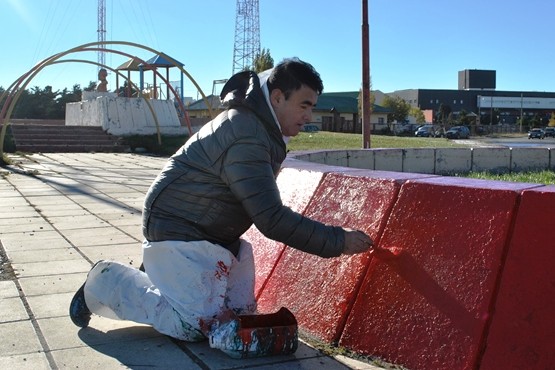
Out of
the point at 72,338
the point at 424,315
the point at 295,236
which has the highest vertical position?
the point at 295,236

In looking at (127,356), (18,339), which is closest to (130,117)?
(18,339)

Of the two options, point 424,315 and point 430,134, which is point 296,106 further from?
point 430,134

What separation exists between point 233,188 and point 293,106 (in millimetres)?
509

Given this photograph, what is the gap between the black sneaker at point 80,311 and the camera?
137 inches

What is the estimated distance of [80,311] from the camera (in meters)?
3.47

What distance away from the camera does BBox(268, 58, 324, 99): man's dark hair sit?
308 cm

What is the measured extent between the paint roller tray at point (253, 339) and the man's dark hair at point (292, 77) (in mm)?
1109

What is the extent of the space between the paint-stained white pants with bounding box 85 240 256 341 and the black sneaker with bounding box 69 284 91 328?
0.04 metres

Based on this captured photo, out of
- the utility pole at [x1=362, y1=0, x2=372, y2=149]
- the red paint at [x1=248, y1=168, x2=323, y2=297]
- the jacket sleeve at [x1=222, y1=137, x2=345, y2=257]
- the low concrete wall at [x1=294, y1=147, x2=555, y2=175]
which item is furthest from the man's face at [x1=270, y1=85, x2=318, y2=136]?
the utility pole at [x1=362, y1=0, x2=372, y2=149]

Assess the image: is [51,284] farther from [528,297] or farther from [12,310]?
[528,297]

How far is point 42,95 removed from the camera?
69562 millimetres

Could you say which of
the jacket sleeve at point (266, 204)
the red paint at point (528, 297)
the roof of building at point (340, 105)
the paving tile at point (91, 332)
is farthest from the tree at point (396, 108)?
the red paint at point (528, 297)

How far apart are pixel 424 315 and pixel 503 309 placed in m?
0.38

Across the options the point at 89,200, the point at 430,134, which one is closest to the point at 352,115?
the point at 430,134
